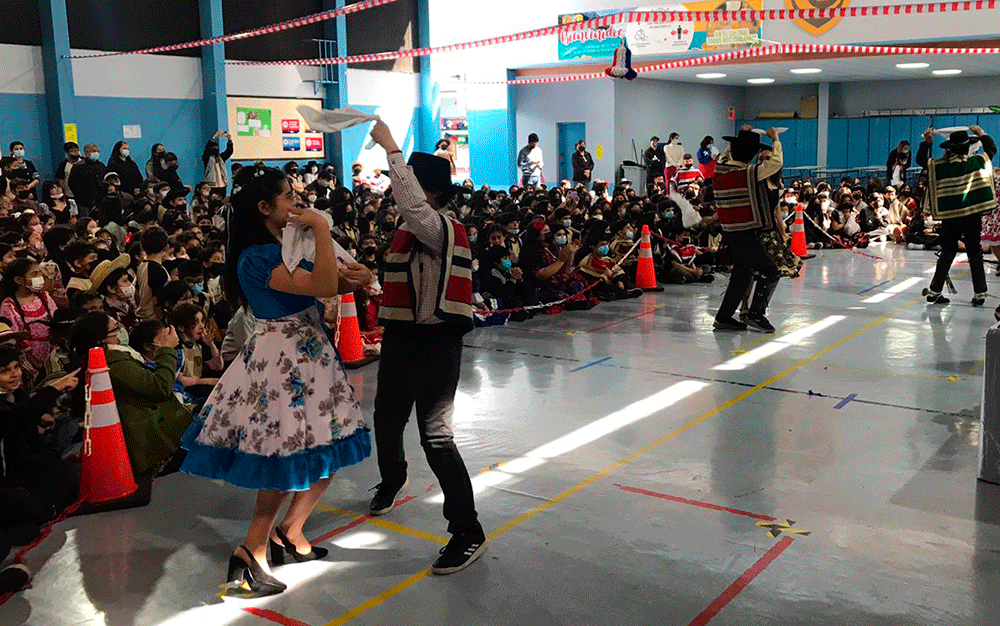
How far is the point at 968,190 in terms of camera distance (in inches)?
402

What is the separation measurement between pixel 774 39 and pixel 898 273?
8.82 meters

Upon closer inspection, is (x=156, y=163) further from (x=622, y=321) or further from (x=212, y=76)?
(x=622, y=321)

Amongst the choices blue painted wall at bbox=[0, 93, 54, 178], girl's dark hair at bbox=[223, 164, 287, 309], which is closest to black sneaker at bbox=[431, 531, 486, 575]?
girl's dark hair at bbox=[223, 164, 287, 309]

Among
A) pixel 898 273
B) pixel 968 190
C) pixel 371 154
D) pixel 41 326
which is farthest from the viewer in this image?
pixel 371 154

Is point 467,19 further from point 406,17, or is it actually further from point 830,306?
point 830,306

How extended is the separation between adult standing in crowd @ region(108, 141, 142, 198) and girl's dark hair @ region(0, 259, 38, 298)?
9.92m

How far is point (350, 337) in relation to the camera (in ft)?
29.2

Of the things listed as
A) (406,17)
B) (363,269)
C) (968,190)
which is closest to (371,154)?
(406,17)

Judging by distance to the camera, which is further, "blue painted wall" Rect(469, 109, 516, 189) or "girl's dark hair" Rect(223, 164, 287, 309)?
"blue painted wall" Rect(469, 109, 516, 189)

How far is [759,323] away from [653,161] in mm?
15062

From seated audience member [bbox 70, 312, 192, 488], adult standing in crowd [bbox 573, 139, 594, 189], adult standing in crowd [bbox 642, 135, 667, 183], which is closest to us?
seated audience member [bbox 70, 312, 192, 488]

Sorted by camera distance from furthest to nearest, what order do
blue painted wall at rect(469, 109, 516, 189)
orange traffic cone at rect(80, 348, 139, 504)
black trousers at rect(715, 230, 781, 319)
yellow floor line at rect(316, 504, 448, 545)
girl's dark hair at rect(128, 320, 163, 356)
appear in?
blue painted wall at rect(469, 109, 516, 189) < black trousers at rect(715, 230, 781, 319) < girl's dark hair at rect(128, 320, 163, 356) < orange traffic cone at rect(80, 348, 139, 504) < yellow floor line at rect(316, 504, 448, 545)

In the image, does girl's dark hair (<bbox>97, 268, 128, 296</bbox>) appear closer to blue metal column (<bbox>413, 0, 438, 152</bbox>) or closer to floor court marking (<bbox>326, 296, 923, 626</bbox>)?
floor court marking (<bbox>326, 296, 923, 626</bbox>)

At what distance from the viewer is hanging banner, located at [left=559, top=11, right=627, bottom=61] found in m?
22.3
